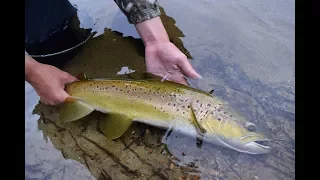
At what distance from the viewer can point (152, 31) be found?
1.17 meters

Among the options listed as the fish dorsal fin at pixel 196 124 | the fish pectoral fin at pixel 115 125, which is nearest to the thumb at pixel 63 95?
the fish pectoral fin at pixel 115 125

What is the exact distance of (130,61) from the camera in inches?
46.1

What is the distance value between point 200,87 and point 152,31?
0.72 ft

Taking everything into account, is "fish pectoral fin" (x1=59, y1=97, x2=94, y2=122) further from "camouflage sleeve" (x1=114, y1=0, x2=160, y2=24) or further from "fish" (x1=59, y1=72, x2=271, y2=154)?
"camouflage sleeve" (x1=114, y1=0, x2=160, y2=24)

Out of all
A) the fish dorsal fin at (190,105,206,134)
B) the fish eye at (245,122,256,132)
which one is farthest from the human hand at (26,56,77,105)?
the fish eye at (245,122,256,132)

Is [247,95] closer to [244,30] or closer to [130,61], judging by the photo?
[244,30]

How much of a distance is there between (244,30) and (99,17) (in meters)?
0.42

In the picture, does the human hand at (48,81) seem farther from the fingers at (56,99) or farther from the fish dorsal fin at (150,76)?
the fish dorsal fin at (150,76)

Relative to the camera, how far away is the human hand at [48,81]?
→ 108 cm

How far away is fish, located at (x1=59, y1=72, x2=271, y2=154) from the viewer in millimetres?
1035

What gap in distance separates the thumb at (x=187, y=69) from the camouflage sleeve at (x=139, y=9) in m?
0.17

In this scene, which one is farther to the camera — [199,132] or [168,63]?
[168,63]

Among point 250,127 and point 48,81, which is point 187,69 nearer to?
point 250,127

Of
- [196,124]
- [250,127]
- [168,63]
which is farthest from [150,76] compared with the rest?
[250,127]
